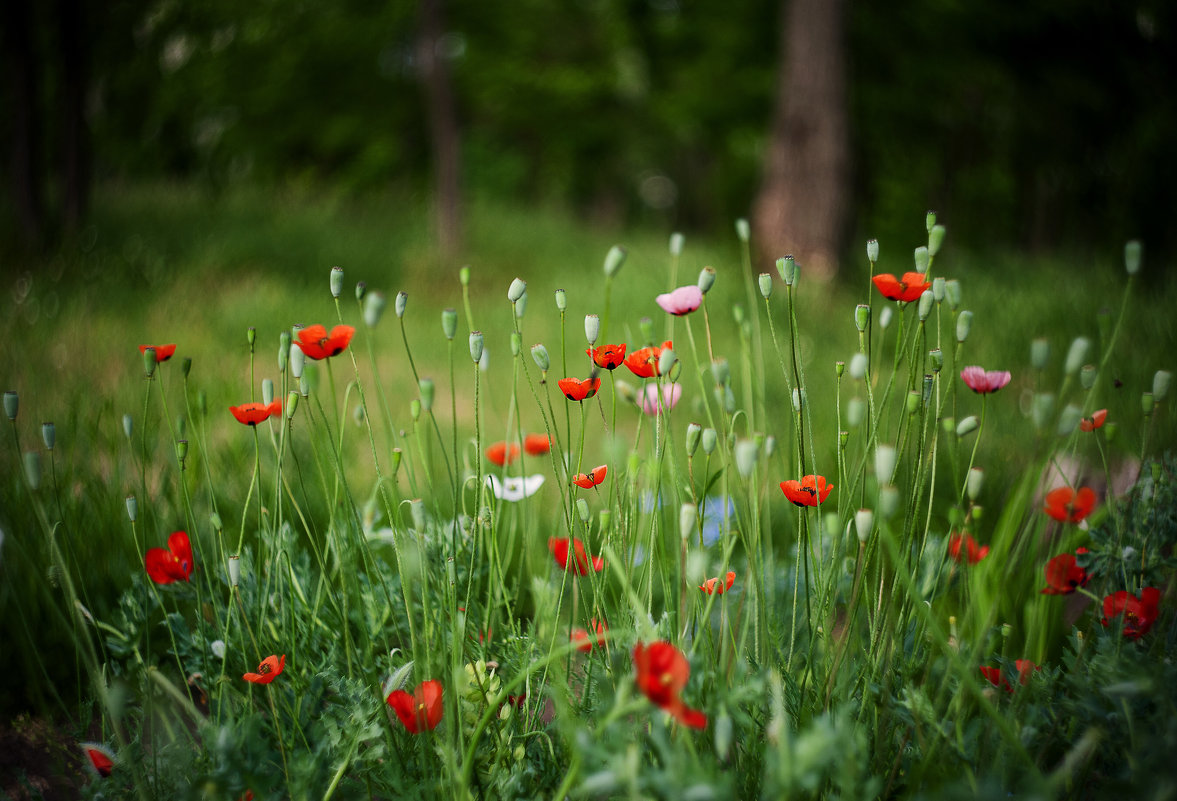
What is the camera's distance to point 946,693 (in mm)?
1153

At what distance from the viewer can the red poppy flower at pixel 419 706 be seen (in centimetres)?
92

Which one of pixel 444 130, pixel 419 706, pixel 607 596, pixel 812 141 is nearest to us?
pixel 419 706

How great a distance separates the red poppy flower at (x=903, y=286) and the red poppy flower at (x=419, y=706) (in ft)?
2.58

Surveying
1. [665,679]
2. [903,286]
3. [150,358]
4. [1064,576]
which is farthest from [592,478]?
[1064,576]

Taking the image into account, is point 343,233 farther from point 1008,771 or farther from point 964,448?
point 1008,771

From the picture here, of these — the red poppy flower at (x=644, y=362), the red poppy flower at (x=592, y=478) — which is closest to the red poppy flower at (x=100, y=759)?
the red poppy flower at (x=592, y=478)

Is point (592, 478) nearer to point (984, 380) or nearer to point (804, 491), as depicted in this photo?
point (804, 491)

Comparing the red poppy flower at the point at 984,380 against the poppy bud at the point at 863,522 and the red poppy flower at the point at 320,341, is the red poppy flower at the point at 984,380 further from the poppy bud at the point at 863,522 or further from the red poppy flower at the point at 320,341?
the red poppy flower at the point at 320,341

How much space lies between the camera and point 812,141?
15.8 feet

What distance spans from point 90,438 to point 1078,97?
8.70 meters

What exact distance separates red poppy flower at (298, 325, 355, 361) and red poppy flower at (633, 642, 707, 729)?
1.81 ft

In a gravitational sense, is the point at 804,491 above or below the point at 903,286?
below

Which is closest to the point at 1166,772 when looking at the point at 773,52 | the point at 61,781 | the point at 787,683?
the point at 787,683

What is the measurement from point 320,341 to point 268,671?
1.48ft
